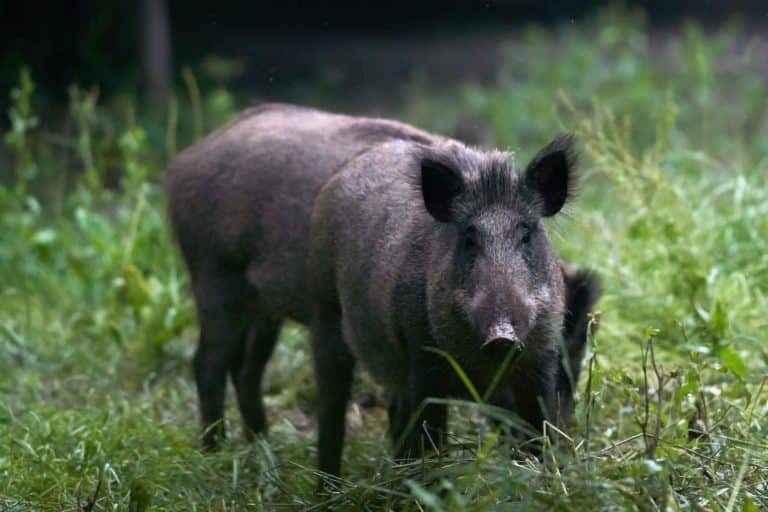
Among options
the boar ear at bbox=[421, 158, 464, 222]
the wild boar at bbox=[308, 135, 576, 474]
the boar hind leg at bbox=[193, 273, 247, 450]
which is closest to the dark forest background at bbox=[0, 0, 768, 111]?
the boar hind leg at bbox=[193, 273, 247, 450]

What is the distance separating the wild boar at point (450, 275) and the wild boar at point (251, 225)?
1.51ft

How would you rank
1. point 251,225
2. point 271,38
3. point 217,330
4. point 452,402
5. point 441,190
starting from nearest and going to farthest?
1. point 452,402
2. point 441,190
3. point 251,225
4. point 217,330
5. point 271,38

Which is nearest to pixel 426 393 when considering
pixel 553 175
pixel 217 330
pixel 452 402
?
pixel 553 175

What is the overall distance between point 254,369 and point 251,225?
0.77 m

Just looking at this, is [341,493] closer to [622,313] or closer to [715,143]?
[622,313]

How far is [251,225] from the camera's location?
5.74 metres

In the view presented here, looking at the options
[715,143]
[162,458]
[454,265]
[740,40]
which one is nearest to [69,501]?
[162,458]

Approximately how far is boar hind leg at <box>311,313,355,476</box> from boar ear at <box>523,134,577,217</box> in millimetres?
1165

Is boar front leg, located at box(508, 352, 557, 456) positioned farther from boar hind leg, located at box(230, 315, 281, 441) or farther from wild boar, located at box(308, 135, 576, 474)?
boar hind leg, located at box(230, 315, 281, 441)

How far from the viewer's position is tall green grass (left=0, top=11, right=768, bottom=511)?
3746 mm

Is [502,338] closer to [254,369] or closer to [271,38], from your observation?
[254,369]

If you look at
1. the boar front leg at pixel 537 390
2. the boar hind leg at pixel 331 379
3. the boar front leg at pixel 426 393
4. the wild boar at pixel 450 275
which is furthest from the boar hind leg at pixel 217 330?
the boar front leg at pixel 537 390

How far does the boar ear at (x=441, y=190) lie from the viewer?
14.3 ft

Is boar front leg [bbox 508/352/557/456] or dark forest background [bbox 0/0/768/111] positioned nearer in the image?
boar front leg [bbox 508/352/557/456]
